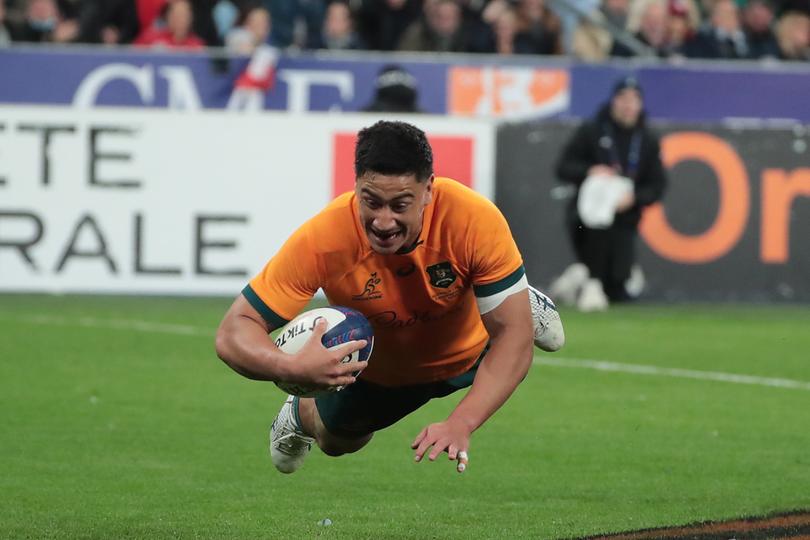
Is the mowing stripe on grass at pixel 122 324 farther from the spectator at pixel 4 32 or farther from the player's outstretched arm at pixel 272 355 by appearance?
the player's outstretched arm at pixel 272 355

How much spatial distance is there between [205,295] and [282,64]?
15.4 feet

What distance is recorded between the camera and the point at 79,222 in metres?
15.3

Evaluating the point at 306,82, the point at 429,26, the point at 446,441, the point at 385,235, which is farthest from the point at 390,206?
the point at 429,26

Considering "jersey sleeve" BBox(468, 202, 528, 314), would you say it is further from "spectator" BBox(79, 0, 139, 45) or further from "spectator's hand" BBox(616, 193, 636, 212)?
"spectator" BBox(79, 0, 139, 45)

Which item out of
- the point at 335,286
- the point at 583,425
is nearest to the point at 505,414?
the point at 583,425

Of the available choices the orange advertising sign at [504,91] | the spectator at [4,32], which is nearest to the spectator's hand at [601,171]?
the orange advertising sign at [504,91]

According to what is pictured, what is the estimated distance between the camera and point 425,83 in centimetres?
1969

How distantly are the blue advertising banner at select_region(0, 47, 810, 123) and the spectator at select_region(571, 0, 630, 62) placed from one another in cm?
108

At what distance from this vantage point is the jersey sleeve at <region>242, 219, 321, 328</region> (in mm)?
6137

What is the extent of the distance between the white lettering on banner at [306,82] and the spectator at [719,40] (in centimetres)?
436

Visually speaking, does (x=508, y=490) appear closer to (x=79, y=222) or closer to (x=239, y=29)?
(x=79, y=222)

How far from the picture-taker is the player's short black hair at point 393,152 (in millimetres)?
5875

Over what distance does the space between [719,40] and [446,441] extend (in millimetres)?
16110

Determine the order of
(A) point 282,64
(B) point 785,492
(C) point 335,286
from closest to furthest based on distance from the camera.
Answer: (C) point 335,286 → (B) point 785,492 → (A) point 282,64
